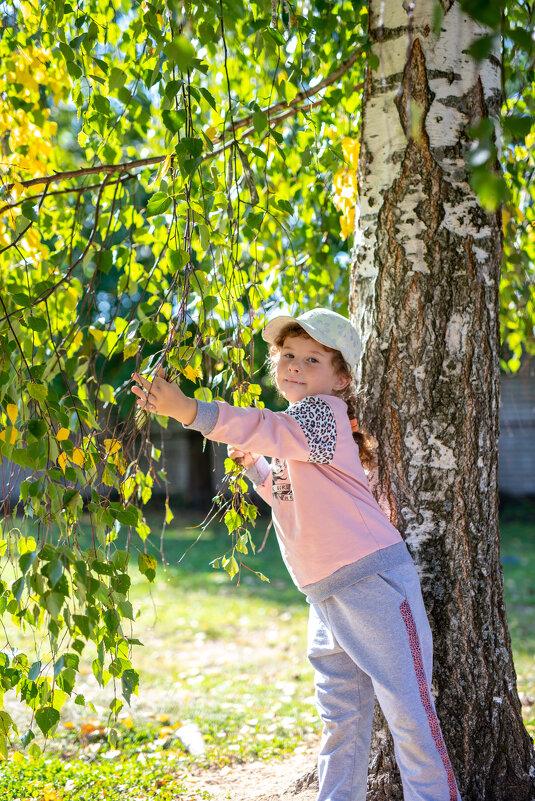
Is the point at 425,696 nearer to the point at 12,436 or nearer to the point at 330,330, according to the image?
the point at 330,330

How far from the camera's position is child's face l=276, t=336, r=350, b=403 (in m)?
2.13

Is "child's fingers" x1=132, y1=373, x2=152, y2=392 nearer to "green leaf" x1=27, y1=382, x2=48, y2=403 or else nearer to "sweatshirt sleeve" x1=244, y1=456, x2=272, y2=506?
"green leaf" x1=27, y1=382, x2=48, y2=403

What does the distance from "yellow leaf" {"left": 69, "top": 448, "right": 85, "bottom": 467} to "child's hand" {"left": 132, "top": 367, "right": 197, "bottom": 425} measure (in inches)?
7.1

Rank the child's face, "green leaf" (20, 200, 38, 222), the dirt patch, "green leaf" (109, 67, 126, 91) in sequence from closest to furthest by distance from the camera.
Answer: "green leaf" (109, 67, 126, 91) → "green leaf" (20, 200, 38, 222) → the child's face → the dirt patch

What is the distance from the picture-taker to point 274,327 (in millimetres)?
2225

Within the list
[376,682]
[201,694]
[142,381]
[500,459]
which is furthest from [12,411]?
[500,459]

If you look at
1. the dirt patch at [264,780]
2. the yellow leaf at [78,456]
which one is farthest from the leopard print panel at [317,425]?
the dirt patch at [264,780]

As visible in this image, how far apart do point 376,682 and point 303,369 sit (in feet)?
2.76

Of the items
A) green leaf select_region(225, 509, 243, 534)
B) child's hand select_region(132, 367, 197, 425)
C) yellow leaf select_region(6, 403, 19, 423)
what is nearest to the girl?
child's hand select_region(132, 367, 197, 425)

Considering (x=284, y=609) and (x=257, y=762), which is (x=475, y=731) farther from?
(x=284, y=609)

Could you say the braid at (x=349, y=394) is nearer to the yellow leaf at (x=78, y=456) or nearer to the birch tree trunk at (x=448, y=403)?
the birch tree trunk at (x=448, y=403)

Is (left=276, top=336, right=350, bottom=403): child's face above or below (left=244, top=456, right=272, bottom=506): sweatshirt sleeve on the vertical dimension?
above

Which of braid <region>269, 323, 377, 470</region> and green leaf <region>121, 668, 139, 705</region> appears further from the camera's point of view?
braid <region>269, 323, 377, 470</region>

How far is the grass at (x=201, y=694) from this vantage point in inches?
103
